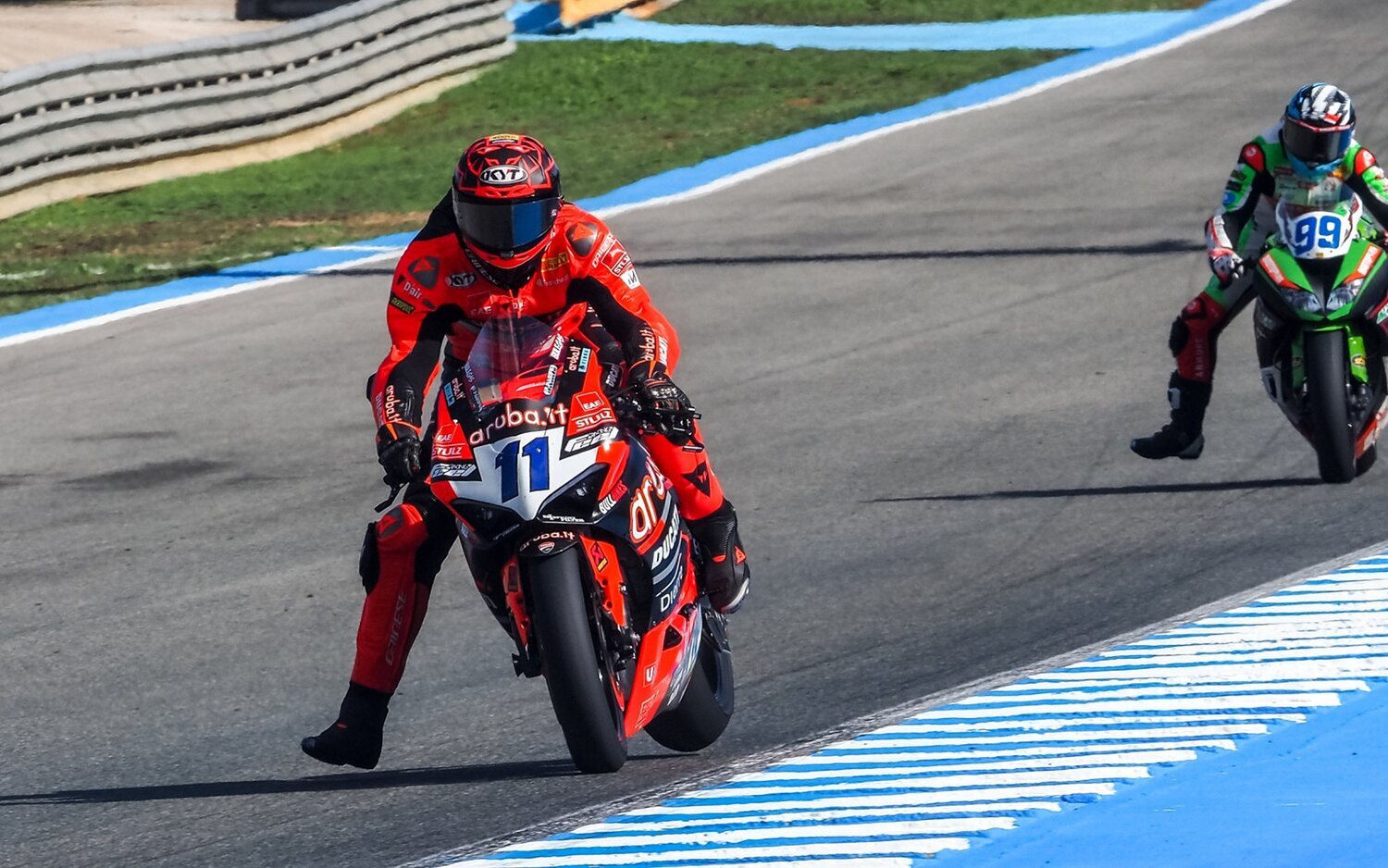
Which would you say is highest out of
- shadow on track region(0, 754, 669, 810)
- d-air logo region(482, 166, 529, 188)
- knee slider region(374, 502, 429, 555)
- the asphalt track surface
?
d-air logo region(482, 166, 529, 188)

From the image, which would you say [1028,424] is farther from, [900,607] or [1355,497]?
[900,607]

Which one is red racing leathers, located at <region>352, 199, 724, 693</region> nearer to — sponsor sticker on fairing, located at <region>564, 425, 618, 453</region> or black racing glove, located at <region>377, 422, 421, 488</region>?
black racing glove, located at <region>377, 422, 421, 488</region>

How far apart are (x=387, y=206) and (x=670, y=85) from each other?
5.83 meters

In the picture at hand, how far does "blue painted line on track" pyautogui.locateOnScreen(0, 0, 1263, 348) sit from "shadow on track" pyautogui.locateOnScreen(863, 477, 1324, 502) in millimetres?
7043

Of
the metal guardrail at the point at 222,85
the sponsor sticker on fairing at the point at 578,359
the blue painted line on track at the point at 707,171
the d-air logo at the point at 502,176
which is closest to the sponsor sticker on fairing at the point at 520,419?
the sponsor sticker on fairing at the point at 578,359

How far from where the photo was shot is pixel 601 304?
6.19 m

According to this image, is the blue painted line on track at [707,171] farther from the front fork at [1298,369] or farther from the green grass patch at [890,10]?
the front fork at [1298,369]

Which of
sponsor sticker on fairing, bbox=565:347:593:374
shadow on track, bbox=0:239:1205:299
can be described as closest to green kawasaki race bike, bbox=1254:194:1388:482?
sponsor sticker on fairing, bbox=565:347:593:374

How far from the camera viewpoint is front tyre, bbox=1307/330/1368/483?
1005 centimetres

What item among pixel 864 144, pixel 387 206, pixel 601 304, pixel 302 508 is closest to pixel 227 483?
pixel 302 508

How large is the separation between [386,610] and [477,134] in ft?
52.2

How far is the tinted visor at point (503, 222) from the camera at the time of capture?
5.86 m

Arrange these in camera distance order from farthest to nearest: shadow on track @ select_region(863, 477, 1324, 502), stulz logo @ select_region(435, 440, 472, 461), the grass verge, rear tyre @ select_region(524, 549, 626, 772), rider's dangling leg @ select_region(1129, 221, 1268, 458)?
1. the grass verge
2. rider's dangling leg @ select_region(1129, 221, 1268, 458)
3. shadow on track @ select_region(863, 477, 1324, 502)
4. stulz logo @ select_region(435, 440, 472, 461)
5. rear tyre @ select_region(524, 549, 626, 772)

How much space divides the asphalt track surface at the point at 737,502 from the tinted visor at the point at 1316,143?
154 cm
